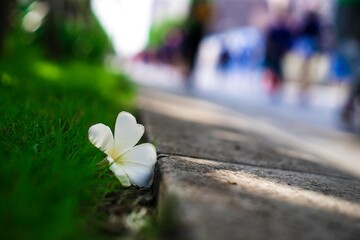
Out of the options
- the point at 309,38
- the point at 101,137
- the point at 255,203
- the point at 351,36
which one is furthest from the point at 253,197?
the point at 309,38

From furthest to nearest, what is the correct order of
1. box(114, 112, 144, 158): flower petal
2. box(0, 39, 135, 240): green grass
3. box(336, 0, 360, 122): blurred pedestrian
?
box(336, 0, 360, 122): blurred pedestrian < box(114, 112, 144, 158): flower petal < box(0, 39, 135, 240): green grass

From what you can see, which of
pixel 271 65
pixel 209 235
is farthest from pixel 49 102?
pixel 271 65

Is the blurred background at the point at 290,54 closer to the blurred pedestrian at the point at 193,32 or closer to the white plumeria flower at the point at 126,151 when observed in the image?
the blurred pedestrian at the point at 193,32

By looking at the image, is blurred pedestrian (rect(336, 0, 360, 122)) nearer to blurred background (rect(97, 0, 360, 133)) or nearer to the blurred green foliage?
blurred background (rect(97, 0, 360, 133))

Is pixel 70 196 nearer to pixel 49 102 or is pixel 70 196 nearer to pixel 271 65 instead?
pixel 49 102

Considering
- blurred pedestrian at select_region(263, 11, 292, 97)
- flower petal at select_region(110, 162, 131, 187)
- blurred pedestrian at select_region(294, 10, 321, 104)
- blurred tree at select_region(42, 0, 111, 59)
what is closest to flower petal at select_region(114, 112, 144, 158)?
flower petal at select_region(110, 162, 131, 187)

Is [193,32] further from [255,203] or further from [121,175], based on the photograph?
[255,203]

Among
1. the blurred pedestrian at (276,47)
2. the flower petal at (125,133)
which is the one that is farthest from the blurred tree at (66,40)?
the flower petal at (125,133)
